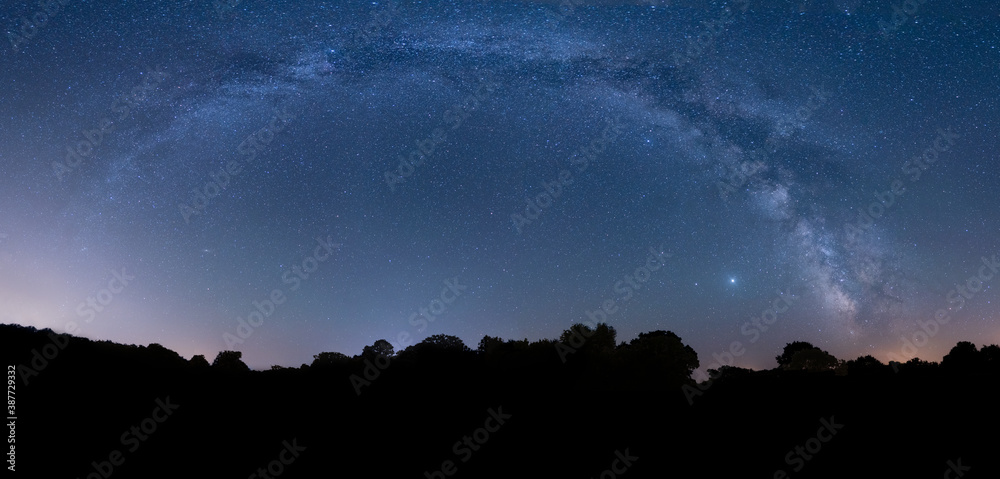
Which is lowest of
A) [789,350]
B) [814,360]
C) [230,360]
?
[789,350]

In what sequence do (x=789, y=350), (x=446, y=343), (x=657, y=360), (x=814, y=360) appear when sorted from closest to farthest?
(x=657, y=360)
(x=446, y=343)
(x=814, y=360)
(x=789, y=350)

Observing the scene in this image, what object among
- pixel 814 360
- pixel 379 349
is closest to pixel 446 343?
pixel 379 349

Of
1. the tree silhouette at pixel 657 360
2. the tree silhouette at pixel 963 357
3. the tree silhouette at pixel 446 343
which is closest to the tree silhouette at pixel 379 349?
the tree silhouette at pixel 446 343

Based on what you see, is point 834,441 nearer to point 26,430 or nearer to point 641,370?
point 641,370

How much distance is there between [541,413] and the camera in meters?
21.5

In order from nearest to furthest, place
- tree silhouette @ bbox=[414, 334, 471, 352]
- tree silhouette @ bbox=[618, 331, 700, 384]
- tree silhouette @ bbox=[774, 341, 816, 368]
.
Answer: tree silhouette @ bbox=[618, 331, 700, 384], tree silhouette @ bbox=[414, 334, 471, 352], tree silhouette @ bbox=[774, 341, 816, 368]

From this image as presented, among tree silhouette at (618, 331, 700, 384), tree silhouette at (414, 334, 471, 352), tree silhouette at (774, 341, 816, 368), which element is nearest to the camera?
tree silhouette at (618, 331, 700, 384)

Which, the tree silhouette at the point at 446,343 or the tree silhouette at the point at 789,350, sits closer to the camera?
the tree silhouette at the point at 446,343

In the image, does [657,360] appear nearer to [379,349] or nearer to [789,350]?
[379,349]

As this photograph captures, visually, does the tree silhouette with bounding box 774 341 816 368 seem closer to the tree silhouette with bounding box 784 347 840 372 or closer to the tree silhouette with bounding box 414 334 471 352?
the tree silhouette with bounding box 784 347 840 372

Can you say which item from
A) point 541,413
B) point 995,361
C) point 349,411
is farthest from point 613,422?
point 995,361

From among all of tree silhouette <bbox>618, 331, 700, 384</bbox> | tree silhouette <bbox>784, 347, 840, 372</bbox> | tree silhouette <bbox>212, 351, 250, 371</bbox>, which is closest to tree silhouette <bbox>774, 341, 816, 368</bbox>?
tree silhouette <bbox>784, 347, 840, 372</bbox>

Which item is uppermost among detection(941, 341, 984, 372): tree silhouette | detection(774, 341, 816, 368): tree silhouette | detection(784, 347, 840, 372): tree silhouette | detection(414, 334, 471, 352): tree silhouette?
detection(414, 334, 471, 352): tree silhouette

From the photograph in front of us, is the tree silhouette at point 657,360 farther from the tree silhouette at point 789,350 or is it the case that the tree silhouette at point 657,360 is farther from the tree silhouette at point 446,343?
the tree silhouette at point 789,350
